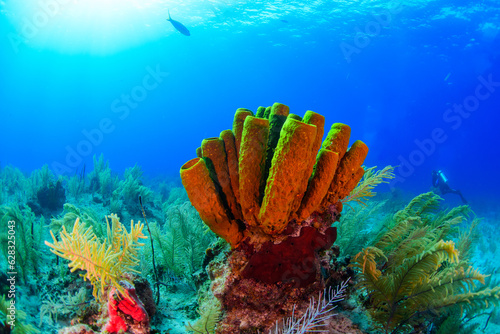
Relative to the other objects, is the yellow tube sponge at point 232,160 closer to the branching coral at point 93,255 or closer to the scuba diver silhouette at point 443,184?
the branching coral at point 93,255

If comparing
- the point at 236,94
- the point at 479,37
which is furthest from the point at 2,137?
the point at 479,37

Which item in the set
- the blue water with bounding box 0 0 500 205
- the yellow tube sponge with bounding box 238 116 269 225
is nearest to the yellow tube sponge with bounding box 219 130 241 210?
the yellow tube sponge with bounding box 238 116 269 225

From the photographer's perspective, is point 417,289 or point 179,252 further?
point 179,252

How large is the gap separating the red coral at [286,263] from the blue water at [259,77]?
5.73 m

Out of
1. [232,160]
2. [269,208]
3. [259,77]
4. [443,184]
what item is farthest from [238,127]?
[259,77]

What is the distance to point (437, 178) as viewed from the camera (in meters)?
13.1

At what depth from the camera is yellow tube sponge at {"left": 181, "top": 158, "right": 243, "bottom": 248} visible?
70.6 inches

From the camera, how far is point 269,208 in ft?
5.90

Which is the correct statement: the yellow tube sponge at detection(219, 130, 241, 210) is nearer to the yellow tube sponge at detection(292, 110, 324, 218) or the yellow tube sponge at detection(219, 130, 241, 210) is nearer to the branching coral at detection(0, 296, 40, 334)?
the yellow tube sponge at detection(292, 110, 324, 218)

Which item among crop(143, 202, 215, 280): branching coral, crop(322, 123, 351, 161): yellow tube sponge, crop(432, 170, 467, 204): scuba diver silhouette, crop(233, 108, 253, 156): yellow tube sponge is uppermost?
crop(432, 170, 467, 204): scuba diver silhouette

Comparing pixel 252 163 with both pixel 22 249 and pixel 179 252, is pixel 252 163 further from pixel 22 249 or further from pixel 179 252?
pixel 22 249

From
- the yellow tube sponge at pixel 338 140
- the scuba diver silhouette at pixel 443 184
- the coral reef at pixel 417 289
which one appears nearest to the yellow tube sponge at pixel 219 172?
the yellow tube sponge at pixel 338 140

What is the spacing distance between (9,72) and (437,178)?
365 ft

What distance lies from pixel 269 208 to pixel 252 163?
39 cm
